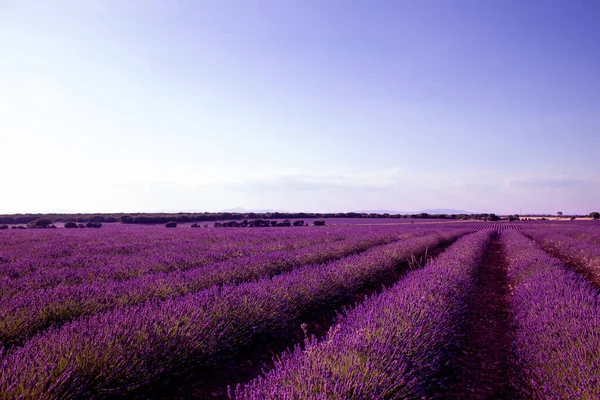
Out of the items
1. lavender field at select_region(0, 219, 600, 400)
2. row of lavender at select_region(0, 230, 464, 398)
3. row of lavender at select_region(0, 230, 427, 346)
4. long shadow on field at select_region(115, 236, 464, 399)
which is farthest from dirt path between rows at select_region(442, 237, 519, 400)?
row of lavender at select_region(0, 230, 427, 346)

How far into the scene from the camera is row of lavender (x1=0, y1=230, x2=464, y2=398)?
209 centimetres

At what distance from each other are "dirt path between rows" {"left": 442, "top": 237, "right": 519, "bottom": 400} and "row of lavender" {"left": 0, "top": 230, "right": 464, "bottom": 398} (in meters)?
1.82

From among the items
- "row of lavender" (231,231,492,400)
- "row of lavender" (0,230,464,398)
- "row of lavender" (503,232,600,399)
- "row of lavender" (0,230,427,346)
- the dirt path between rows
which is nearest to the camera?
"row of lavender" (231,231,492,400)

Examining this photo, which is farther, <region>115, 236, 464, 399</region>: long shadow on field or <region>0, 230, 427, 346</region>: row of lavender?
<region>0, 230, 427, 346</region>: row of lavender

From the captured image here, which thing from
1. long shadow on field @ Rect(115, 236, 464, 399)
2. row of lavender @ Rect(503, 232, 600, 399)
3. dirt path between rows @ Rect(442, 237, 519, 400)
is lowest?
dirt path between rows @ Rect(442, 237, 519, 400)

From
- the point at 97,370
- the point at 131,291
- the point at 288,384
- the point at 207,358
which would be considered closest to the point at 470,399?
the point at 288,384

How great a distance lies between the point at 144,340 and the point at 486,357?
3.23m

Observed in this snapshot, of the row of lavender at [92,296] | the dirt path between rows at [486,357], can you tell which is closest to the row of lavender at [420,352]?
the dirt path between rows at [486,357]

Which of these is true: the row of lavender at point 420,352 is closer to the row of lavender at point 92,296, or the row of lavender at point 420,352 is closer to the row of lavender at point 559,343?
Answer: the row of lavender at point 559,343

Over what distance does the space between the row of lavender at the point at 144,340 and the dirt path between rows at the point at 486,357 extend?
1.82 metres

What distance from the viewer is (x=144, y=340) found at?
107 inches

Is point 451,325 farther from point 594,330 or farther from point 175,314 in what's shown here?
point 175,314

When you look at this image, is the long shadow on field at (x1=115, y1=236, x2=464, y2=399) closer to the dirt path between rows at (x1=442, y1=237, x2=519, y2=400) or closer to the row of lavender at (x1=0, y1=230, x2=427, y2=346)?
the row of lavender at (x1=0, y1=230, x2=427, y2=346)

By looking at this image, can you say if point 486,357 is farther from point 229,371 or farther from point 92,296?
point 92,296
